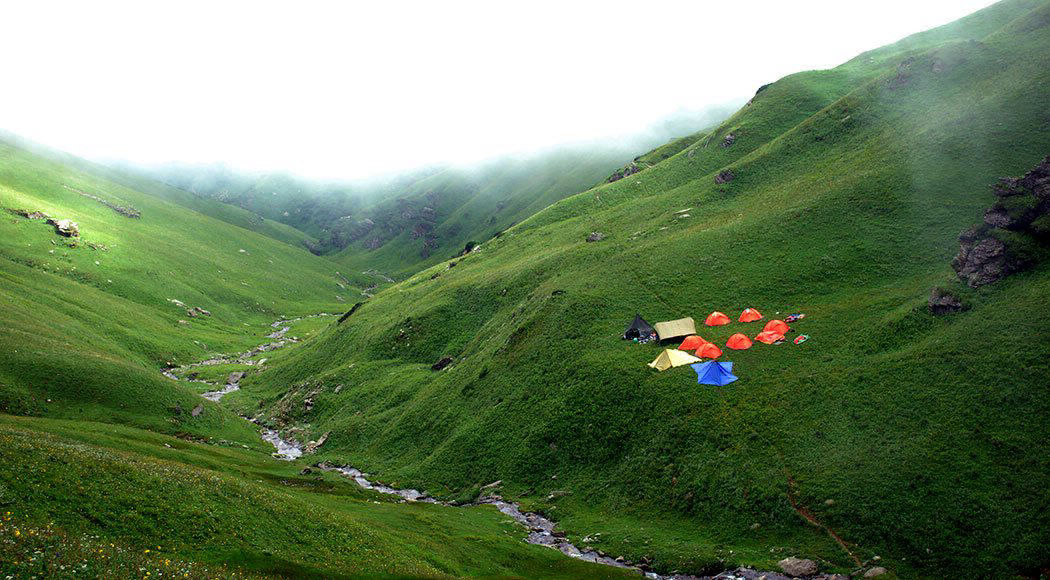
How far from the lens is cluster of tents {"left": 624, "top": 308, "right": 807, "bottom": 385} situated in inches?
2463

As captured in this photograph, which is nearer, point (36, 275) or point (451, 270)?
point (36, 275)

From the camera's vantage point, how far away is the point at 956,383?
159 feet

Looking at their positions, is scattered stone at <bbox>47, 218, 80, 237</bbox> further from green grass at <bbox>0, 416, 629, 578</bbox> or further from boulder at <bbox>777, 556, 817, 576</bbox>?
boulder at <bbox>777, 556, 817, 576</bbox>

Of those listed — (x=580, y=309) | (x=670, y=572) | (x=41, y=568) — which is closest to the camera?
(x=41, y=568)

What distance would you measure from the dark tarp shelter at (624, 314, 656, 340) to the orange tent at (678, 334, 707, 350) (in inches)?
230

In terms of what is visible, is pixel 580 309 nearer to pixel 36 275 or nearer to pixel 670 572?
pixel 670 572

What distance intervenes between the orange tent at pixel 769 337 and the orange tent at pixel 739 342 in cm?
141

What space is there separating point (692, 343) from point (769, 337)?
364 inches

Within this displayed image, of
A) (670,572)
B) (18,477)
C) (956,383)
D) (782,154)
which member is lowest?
(670,572)

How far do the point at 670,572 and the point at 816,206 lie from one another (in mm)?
69943

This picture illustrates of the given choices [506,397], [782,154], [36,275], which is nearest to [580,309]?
[506,397]

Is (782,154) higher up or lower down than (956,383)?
higher up

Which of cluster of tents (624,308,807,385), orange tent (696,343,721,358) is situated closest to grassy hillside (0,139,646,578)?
cluster of tents (624,308,807,385)

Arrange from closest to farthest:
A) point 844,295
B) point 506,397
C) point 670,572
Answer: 1. point 670,572
2. point 844,295
3. point 506,397
